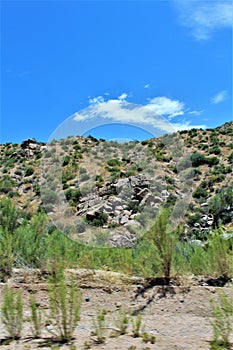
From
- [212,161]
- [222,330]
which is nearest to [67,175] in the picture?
[212,161]

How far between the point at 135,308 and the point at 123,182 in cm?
1767

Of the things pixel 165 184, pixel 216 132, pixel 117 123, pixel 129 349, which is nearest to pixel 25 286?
pixel 129 349

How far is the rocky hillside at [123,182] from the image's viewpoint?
787 inches

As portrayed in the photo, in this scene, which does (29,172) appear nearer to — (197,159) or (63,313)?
(197,159)

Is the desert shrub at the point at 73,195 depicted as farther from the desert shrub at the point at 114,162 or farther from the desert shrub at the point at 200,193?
the desert shrub at the point at 200,193

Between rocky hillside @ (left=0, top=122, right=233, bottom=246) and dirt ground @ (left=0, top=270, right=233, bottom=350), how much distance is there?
599 centimetres

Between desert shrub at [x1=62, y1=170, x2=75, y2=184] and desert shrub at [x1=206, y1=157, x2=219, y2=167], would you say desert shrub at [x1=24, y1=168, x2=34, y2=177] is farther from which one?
desert shrub at [x1=206, y1=157, x2=219, y2=167]

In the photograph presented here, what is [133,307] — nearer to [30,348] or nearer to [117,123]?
[30,348]

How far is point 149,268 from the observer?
8.15 meters

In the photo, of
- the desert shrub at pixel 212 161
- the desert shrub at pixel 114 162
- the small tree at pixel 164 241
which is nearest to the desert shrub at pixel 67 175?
the desert shrub at pixel 114 162

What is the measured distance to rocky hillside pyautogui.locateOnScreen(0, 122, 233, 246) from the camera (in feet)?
65.6

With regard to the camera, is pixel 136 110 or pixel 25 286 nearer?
pixel 25 286

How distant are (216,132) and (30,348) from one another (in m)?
37.3

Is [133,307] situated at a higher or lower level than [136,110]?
lower
